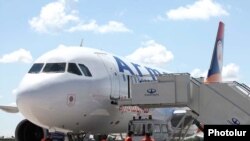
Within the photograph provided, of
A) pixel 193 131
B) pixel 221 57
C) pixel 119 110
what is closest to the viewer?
pixel 119 110

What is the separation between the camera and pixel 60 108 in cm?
1298

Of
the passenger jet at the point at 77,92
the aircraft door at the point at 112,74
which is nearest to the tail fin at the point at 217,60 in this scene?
the passenger jet at the point at 77,92

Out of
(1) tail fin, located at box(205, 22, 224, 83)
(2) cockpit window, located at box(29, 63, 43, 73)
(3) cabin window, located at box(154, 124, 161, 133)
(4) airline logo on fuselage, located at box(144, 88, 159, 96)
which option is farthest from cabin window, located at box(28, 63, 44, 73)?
(1) tail fin, located at box(205, 22, 224, 83)

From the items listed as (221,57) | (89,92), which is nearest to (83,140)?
(89,92)

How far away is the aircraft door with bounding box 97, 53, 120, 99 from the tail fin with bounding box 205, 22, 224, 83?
1204cm

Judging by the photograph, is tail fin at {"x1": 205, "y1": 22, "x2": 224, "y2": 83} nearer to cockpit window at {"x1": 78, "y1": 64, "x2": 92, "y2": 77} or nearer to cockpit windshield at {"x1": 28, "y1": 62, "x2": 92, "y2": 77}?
cockpit window at {"x1": 78, "y1": 64, "x2": 92, "y2": 77}

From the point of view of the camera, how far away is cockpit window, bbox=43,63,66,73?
547 inches

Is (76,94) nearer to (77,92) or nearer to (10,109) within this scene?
(77,92)

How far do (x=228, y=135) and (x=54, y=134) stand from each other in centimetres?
928

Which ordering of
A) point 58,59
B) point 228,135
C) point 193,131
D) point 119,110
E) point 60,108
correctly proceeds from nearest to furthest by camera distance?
point 228,135
point 60,108
point 58,59
point 119,110
point 193,131

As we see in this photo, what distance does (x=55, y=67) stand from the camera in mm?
14102

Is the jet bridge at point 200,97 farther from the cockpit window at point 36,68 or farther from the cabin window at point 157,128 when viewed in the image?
the cockpit window at point 36,68

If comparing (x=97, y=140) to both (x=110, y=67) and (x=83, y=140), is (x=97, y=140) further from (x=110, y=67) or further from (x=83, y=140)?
(x=110, y=67)

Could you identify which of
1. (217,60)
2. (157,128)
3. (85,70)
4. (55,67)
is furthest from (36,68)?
(217,60)
